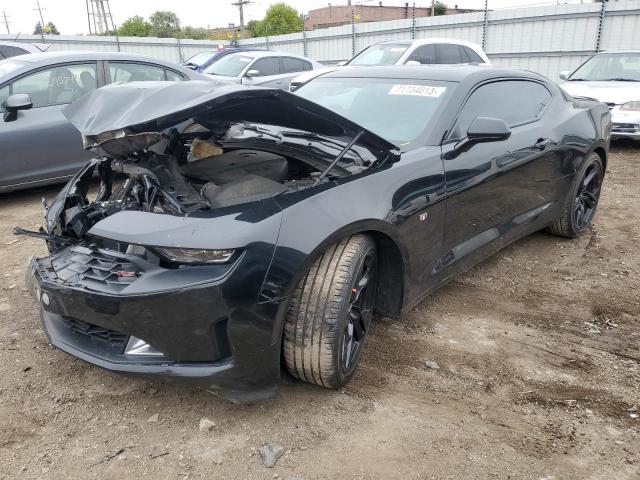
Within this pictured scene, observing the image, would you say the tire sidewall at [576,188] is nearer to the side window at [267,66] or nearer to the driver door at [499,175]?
the driver door at [499,175]

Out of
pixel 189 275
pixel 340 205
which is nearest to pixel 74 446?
pixel 189 275

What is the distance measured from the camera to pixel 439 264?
3104mm

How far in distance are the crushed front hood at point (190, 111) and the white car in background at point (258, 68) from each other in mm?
8804

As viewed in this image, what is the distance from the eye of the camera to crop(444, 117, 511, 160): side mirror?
121 inches

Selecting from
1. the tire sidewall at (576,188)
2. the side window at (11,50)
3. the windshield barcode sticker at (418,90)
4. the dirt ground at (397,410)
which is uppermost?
the side window at (11,50)

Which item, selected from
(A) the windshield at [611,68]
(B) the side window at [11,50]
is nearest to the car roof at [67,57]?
(B) the side window at [11,50]

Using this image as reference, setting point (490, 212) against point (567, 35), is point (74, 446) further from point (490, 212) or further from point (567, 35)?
point (567, 35)

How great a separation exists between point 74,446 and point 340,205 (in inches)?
58.2

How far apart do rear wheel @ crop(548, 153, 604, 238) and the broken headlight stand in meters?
3.34

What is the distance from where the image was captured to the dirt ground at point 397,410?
Answer: 214 cm

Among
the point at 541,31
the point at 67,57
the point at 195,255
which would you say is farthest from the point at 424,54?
the point at 195,255

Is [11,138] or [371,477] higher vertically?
[11,138]

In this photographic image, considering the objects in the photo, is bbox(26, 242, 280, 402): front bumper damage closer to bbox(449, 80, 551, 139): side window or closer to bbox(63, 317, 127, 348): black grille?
bbox(63, 317, 127, 348): black grille

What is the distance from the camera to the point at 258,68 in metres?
11.5
